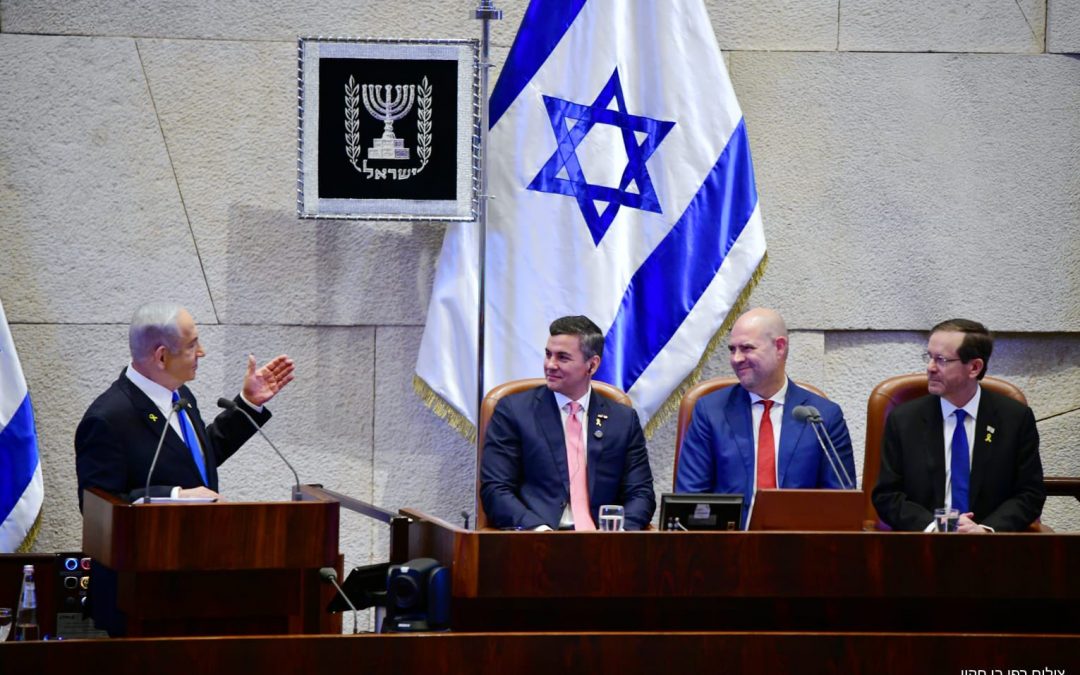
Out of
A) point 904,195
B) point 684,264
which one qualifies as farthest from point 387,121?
point 904,195

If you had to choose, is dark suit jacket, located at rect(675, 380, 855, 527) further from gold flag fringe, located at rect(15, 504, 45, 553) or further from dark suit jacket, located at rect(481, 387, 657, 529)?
gold flag fringe, located at rect(15, 504, 45, 553)

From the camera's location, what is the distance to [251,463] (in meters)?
5.30

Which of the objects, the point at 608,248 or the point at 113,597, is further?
the point at 608,248

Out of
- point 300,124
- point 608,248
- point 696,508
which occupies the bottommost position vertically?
point 696,508

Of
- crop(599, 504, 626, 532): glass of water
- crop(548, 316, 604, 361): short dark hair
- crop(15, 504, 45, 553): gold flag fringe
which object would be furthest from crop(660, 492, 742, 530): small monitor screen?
crop(15, 504, 45, 553): gold flag fringe

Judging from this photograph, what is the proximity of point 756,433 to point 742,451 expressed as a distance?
101mm

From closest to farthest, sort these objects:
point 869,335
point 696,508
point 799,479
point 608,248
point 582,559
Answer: point 582,559 < point 696,508 < point 799,479 < point 608,248 < point 869,335

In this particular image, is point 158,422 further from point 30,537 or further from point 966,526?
point 966,526

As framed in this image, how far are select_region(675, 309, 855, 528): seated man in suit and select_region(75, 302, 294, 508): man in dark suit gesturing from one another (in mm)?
1379

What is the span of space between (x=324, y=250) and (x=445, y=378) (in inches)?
29.1

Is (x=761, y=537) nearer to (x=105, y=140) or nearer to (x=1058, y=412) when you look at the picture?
(x=1058, y=412)

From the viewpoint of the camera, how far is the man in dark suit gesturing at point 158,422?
3.68 metres

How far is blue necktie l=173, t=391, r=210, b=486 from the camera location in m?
4.02

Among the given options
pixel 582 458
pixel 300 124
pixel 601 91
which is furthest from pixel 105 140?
pixel 582 458
